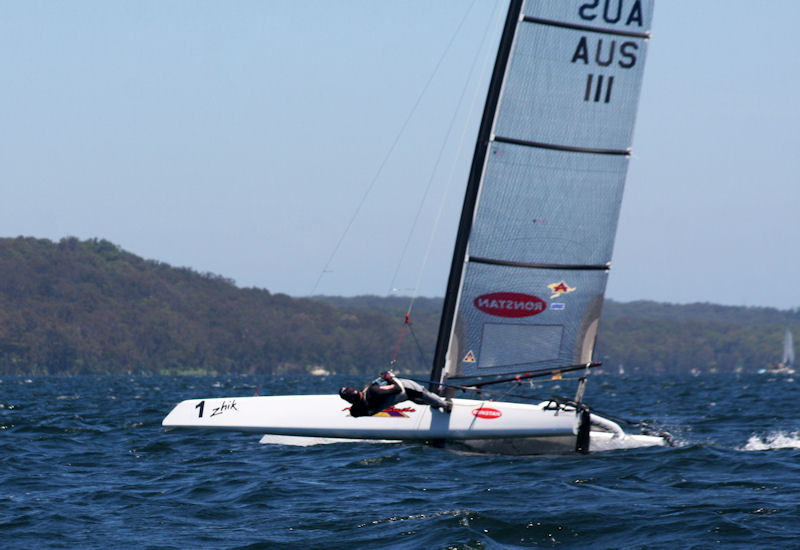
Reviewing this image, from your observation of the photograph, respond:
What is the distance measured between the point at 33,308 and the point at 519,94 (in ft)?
548

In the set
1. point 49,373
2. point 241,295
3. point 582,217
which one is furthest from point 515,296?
point 241,295

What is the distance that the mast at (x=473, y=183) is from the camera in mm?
12781

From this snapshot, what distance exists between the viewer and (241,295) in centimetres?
19675

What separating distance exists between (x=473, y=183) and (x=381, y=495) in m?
4.70

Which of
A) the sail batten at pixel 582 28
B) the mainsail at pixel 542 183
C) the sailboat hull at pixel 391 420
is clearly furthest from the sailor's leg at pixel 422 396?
the sail batten at pixel 582 28

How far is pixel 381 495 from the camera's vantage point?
32.4 feet

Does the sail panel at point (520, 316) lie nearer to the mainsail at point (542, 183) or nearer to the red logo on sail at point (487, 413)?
the mainsail at point (542, 183)

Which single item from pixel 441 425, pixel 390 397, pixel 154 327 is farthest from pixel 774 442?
pixel 154 327

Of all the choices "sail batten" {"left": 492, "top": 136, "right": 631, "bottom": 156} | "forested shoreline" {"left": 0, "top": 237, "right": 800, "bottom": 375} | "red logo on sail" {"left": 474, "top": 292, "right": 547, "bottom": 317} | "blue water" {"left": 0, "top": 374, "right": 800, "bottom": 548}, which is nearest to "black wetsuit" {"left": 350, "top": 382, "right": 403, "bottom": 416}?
"blue water" {"left": 0, "top": 374, "right": 800, "bottom": 548}

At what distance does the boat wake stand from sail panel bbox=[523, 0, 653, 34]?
227 inches

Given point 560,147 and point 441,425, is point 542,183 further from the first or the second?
point 441,425

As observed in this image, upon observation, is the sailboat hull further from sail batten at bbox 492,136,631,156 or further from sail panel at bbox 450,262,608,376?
sail batten at bbox 492,136,631,156

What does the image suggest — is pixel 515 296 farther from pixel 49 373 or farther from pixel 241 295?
pixel 241 295

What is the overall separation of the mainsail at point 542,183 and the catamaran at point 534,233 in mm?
13
